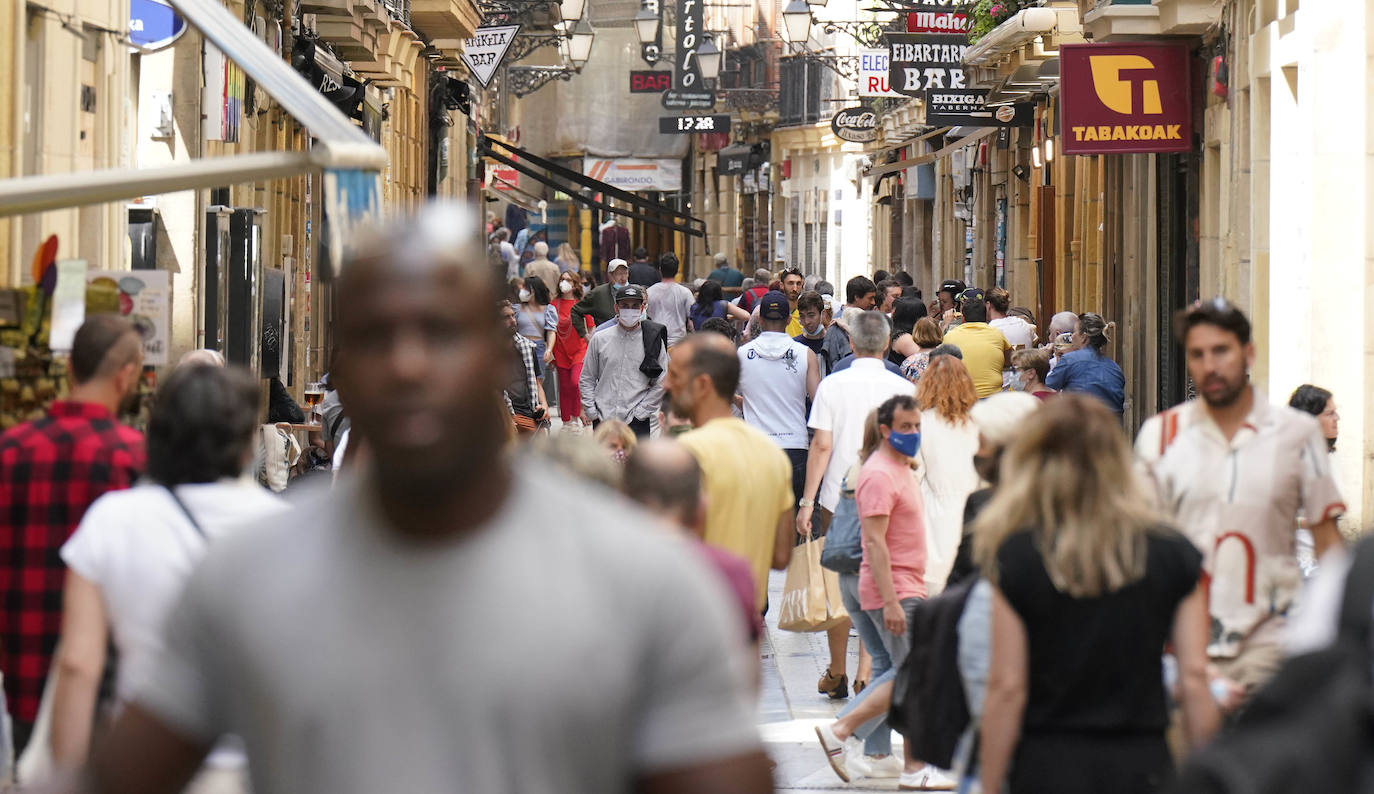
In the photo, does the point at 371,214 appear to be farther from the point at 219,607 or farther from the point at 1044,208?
the point at 1044,208

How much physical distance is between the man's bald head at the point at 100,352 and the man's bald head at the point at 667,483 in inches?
60.8

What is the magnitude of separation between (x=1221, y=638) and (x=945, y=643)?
1065mm

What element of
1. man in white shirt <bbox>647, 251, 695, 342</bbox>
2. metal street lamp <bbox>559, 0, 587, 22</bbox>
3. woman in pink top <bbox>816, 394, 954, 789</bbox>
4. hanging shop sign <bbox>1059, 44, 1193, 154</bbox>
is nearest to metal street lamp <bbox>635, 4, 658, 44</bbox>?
metal street lamp <bbox>559, 0, 587, 22</bbox>

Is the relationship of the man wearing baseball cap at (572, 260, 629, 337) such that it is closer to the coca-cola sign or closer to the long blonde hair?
the long blonde hair

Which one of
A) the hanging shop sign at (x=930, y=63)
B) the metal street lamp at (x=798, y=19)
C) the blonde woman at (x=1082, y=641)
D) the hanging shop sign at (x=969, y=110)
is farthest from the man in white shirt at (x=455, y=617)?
the metal street lamp at (x=798, y=19)

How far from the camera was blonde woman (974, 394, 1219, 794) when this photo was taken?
4.40m

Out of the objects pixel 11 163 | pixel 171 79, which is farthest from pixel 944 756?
pixel 171 79

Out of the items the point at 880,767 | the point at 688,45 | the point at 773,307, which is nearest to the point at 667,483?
the point at 880,767

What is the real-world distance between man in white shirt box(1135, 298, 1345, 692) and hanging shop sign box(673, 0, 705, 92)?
1677 inches

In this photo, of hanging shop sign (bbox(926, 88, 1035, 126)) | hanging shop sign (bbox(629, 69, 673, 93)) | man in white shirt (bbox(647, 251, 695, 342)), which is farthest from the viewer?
hanging shop sign (bbox(629, 69, 673, 93))

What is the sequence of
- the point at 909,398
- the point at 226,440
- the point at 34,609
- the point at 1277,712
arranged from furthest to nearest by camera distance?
1. the point at 909,398
2. the point at 34,609
3. the point at 226,440
4. the point at 1277,712

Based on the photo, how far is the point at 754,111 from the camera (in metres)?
55.5

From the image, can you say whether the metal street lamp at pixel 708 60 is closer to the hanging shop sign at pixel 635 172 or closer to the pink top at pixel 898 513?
the hanging shop sign at pixel 635 172

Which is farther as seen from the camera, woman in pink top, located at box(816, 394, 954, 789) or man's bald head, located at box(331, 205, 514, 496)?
woman in pink top, located at box(816, 394, 954, 789)
